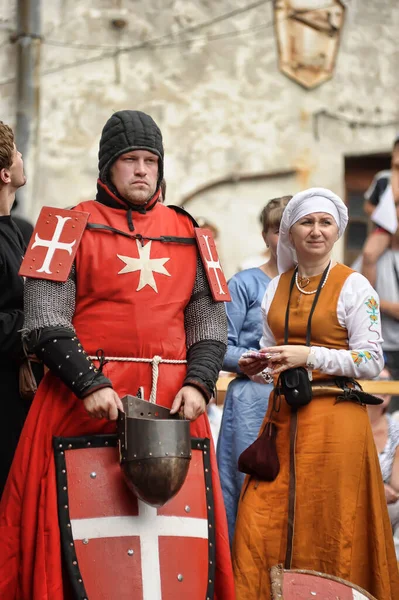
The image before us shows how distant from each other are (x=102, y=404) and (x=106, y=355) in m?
0.27

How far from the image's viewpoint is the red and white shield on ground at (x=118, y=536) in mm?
3680

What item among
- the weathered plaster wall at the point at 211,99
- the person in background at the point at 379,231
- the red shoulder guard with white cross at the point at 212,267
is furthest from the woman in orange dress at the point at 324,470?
the weathered plaster wall at the point at 211,99

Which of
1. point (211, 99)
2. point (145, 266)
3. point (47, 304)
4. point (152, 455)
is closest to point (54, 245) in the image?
point (47, 304)

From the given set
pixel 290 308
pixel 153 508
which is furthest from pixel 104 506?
pixel 290 308

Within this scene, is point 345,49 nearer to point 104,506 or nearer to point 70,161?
point 70,161

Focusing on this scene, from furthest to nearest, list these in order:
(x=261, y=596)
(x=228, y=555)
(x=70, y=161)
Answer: (x=70, y=161) < (x=261, y=596) < (x=228, y=555)

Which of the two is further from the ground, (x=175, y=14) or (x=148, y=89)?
(x=175, y=14)

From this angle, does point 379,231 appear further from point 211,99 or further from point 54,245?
point 54,245

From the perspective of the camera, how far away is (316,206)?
4.52m

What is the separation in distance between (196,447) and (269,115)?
7448 millimetres

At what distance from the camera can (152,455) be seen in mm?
3607

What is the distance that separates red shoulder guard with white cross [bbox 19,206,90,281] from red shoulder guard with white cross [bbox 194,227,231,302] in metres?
0.48

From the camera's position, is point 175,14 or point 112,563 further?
point 175,14

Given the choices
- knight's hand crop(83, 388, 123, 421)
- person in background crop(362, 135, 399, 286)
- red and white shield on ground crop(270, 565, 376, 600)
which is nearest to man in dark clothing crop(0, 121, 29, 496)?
knight's hand crop(83, 388, 123, 421)
